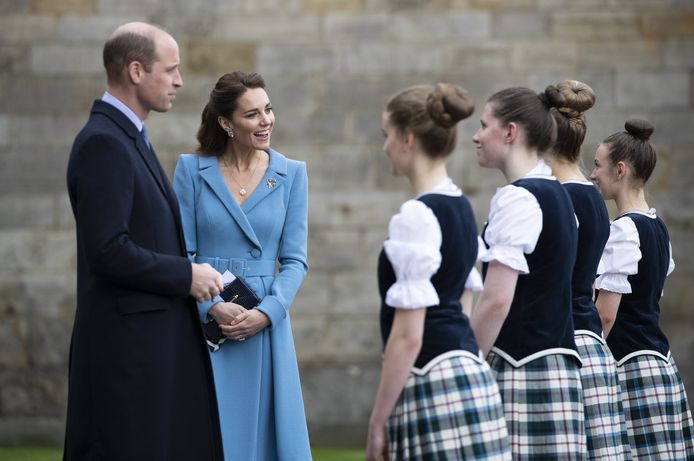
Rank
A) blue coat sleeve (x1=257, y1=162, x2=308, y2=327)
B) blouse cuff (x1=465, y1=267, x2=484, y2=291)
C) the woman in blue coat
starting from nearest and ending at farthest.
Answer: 1. blouse cuff (x1=465, y1=267, x2=484, y2=291)
2. the woman in blue coat
3. blue coat sleeve (x1=257, y1=162, x2=308, y2=327)

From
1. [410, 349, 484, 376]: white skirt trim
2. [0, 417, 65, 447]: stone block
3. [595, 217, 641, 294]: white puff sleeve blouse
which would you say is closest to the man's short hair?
[410, 349, 484, 376]: white skirt trim

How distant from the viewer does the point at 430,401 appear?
3.45 metres

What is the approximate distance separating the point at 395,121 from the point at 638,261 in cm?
169

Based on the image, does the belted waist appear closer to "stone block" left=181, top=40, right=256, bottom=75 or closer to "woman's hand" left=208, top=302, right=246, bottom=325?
"woman's hand" left=208, top=302, right=246, bottom=325

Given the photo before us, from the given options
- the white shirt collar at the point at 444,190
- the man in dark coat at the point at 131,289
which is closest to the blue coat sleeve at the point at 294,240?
the man in dark coat at the point at 131,289

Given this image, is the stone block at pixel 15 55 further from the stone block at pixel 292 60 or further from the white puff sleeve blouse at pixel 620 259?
the white puff sleeve blouse at pixel 620 259

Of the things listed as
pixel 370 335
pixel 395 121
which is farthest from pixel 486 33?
pixel 395 121

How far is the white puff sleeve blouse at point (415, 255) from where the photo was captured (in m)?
3.35

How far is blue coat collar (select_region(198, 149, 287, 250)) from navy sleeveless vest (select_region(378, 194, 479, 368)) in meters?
1.25

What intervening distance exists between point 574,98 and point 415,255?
125 centimetres

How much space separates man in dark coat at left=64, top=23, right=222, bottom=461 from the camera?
3.68 metres

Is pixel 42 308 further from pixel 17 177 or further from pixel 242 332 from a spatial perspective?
pixel 242 332

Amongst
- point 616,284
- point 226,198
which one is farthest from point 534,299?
point 226,198

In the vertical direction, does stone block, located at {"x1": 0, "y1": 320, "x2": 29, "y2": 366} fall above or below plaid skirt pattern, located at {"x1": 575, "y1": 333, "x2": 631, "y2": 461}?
below
